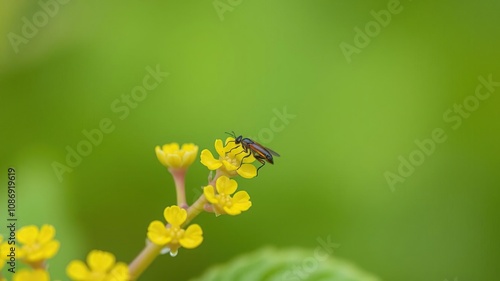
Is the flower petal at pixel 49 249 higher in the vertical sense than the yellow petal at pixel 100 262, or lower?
higher

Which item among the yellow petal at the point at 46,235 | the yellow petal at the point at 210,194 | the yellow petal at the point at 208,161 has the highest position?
the yellow petal at the point at 46,235

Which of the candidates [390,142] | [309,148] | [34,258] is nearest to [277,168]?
[309,148]

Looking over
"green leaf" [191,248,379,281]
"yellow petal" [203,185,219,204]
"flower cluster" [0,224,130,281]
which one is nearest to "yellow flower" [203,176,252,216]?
"yellow petal" [203,185,219,204]

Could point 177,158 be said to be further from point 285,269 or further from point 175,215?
point 285,269

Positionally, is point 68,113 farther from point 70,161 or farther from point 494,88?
point 494,88

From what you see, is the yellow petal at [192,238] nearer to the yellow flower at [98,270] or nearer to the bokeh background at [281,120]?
the yellow flower at [98,270]

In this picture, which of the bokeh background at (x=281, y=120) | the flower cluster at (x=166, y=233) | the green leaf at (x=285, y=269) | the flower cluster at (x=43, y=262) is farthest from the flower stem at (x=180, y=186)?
the bokeh background at (x=281, y=120)
